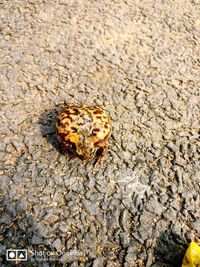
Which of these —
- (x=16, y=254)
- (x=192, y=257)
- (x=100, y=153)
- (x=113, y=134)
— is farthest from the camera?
(x=113, y=134)

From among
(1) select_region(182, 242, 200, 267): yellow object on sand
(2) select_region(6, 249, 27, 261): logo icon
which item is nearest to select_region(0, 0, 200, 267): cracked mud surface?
(2) select_region(6, 249, 27, 261): logo icon

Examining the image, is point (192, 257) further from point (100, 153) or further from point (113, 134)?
point (113, 134)

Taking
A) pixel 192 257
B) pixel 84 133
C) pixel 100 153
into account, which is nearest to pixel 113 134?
pixel 100 153

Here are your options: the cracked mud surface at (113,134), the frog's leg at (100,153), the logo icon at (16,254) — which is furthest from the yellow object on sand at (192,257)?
the logo icon at (16,254)

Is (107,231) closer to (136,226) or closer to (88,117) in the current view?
(136,226)

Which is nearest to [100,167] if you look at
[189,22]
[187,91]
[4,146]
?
[4,146]

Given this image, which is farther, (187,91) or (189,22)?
(189,22)

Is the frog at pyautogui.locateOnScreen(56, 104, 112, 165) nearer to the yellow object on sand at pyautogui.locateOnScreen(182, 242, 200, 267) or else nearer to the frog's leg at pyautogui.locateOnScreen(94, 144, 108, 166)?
the frog's leg at pyautogui.locateOnScreen(94, 144, 108, 166)
